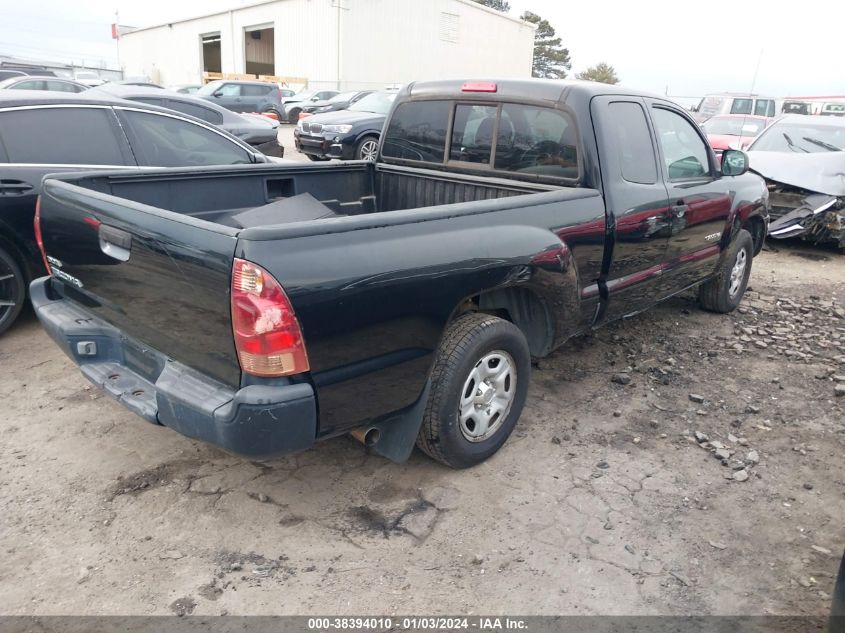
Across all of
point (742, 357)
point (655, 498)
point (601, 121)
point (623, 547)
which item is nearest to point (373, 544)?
point (623, 547)

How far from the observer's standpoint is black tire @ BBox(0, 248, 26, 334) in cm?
474

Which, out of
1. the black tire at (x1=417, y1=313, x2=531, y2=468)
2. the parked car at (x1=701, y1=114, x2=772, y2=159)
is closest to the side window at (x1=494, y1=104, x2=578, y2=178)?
the black tire at (x1=417, y1=313, x2=531, y2=468)

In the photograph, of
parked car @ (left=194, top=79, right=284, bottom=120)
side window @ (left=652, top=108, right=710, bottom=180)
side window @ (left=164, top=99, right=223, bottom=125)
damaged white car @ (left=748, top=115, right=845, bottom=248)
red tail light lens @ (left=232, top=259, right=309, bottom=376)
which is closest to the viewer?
red tail light lens @ (left=232, top=259, right=309, bottom=376)

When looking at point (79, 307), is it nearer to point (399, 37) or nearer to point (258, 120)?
point (258, 120)

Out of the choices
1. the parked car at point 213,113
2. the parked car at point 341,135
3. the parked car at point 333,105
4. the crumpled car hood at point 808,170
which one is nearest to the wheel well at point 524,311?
the parked car at point 213,113

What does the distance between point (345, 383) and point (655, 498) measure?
170 centimetres

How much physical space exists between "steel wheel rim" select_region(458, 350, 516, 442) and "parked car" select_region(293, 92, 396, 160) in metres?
9.94

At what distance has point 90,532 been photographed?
292cm

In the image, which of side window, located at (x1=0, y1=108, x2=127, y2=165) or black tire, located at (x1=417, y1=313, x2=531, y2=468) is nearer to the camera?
black tire, located at (x1=417, y1=313, x2=531, y2=468)

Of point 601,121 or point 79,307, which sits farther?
point 601,121

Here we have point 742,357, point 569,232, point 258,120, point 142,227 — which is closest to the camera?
point 142,227

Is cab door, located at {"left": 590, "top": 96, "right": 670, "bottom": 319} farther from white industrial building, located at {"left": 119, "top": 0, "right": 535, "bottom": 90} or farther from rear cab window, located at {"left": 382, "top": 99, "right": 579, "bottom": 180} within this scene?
white industrial building, located at {"left": 119, "top": 0, "right": 535, "bottom": 90}

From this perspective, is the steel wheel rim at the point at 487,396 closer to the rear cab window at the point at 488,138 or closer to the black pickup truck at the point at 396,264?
the black pickup truck at the point at 396,264

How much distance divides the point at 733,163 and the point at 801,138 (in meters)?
5.81
